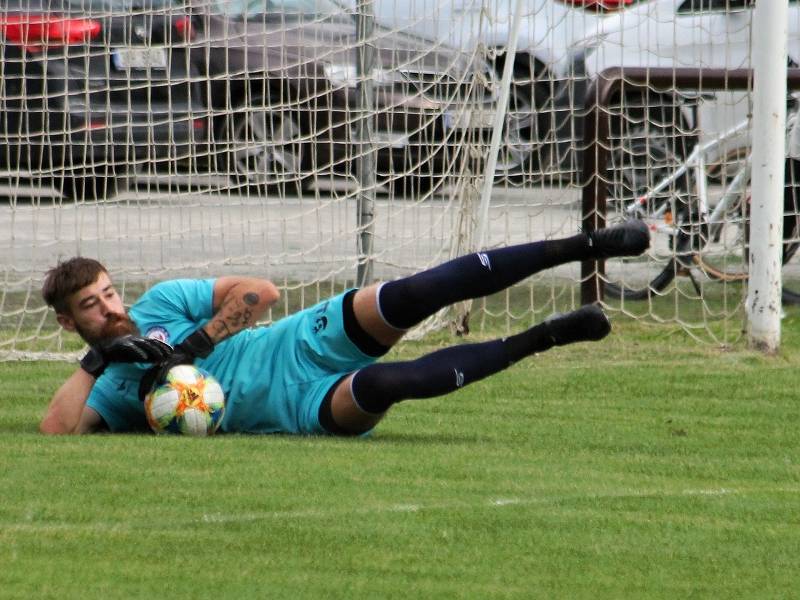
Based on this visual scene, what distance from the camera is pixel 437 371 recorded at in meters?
6.27

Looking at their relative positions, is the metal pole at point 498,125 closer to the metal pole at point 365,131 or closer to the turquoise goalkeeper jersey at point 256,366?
the metal pole at point 365,131

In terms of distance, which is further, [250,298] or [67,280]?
[250,298]

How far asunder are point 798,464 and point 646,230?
1.04m

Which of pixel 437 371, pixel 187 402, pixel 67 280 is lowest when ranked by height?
pixel 187 402

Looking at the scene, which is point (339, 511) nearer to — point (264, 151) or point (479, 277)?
point (479, 277)

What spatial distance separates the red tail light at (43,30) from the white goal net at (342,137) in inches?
0.5

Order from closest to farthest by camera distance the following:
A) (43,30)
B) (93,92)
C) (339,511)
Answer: (339,511), (93,92), (43,30)

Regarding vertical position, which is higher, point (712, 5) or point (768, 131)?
point (712, 5)

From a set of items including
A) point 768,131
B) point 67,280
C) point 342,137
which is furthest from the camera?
point 342,137

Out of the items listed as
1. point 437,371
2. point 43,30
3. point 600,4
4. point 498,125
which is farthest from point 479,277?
point 43,30

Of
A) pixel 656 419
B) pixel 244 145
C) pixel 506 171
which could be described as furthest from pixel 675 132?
pixel 656 419

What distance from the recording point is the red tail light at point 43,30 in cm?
944

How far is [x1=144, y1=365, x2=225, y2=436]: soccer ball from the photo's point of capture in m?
6.32

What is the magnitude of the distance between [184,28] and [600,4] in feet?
8.16
